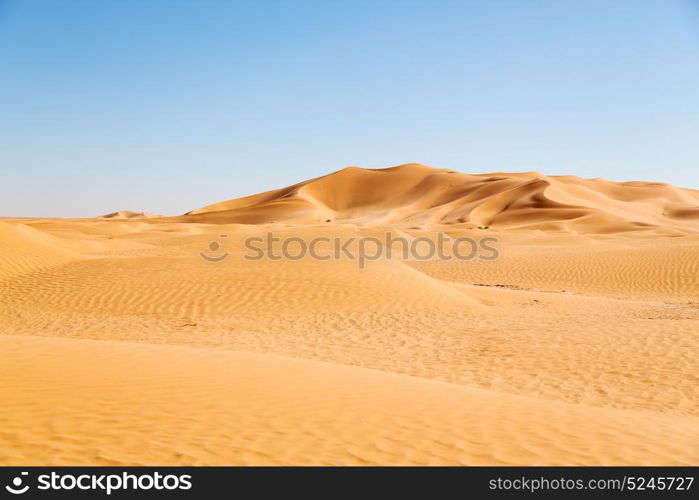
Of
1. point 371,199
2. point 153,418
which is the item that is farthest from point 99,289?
point 371,199

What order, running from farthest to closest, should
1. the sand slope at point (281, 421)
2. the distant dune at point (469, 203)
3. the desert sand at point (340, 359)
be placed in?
the distant dune at point (469, 203), the desert sand at point (340, 359), the sand slope at point (281, 421)

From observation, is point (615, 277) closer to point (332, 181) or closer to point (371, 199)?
point (371, 199)

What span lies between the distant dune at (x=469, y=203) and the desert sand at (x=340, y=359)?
33865 millimetres

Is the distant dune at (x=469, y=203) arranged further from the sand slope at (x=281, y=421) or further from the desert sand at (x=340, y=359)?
the sand slope at (x=281, y=421)

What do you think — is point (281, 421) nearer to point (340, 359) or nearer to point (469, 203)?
point (340, 359)

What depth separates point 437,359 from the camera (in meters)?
9.65

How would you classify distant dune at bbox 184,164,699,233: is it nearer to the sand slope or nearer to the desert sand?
the desert sand

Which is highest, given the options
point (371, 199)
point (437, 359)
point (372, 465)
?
point (371, 199)

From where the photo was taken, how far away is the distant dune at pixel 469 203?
198 ft

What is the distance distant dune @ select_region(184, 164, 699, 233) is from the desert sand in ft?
111

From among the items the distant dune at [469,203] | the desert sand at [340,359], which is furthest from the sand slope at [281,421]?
the distant dune at [469,203]

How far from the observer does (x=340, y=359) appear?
31.1 feet
